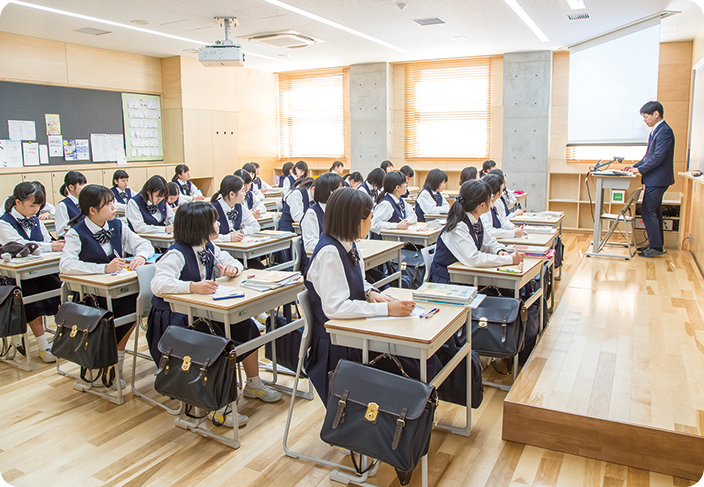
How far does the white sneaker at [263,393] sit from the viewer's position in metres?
3.28

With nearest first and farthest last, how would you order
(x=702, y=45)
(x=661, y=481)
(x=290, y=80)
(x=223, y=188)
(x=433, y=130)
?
1. (x=661, y=481)
2. (x=223, y=188)
3. (x=702, y=45)
4. (x=433, y=130)
5. (x=290, y=80)

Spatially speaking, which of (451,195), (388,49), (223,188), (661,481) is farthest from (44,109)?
(661,481)

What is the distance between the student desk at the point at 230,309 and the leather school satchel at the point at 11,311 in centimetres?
140

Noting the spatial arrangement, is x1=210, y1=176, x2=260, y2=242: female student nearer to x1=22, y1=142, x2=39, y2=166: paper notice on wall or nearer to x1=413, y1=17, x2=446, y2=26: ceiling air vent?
x1=413, y1=17, x2=446, y2=26: ceiling air vent

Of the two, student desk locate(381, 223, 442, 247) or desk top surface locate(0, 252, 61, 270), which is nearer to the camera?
desk top surface locate(0, 252, 61, 270)

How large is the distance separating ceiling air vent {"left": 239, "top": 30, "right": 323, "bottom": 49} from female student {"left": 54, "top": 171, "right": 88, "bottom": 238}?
11.6 ft

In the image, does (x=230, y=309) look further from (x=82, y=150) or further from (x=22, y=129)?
(x=82, y=150)

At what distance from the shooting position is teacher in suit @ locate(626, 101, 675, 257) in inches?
235

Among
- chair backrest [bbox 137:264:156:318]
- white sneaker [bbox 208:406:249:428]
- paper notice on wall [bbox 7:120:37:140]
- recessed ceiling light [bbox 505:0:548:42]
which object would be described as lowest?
white sneaker [bbox 208:406:249:428]

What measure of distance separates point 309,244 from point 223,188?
1.26 metres

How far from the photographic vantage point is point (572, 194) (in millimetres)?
9703

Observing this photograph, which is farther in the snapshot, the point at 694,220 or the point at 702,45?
the point at 702,45

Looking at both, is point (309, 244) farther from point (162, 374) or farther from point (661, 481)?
point (661, 481)

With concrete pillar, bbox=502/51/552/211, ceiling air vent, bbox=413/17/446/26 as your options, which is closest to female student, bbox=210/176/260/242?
ceiling air vent, bbox=413/17/446/26
